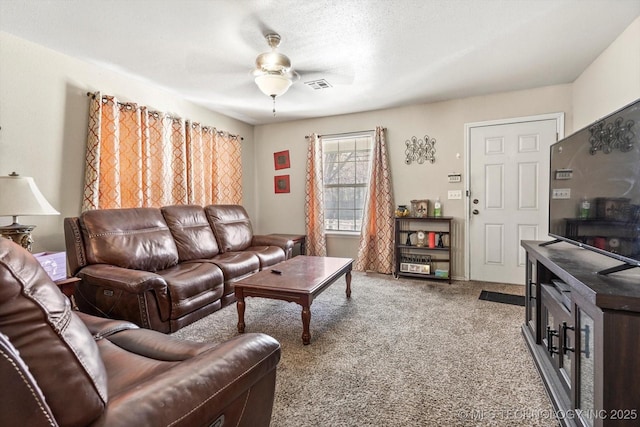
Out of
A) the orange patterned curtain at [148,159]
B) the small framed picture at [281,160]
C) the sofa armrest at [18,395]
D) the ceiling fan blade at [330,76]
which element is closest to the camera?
the sofa armrest at [18,395]

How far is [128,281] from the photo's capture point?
2170 millimetres

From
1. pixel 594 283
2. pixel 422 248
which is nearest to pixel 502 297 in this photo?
pixel 422 248

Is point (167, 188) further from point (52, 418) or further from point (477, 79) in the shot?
point (477, 79)

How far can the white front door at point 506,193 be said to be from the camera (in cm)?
356

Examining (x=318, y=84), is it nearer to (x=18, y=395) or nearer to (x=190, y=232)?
(x=190, y=232)

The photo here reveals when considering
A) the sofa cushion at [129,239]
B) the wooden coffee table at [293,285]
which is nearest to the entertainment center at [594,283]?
the wooden coffee table at [293,285]

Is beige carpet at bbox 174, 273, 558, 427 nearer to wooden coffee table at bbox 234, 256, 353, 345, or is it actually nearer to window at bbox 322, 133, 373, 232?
wooden coffee table at bbox 234, 256, 353, 345

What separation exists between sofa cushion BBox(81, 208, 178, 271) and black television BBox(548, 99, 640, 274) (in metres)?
3.09

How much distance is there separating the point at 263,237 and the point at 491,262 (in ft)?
9.55

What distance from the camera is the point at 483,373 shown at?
6.03 ft

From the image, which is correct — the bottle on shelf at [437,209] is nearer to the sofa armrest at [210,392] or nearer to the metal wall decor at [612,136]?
the metal wall decor at [612,136]

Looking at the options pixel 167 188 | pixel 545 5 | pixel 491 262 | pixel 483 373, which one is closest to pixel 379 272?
pixel 491 262

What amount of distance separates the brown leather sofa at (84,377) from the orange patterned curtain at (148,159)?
2429 millimetres

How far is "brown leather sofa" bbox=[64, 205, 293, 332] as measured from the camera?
2.25 m
